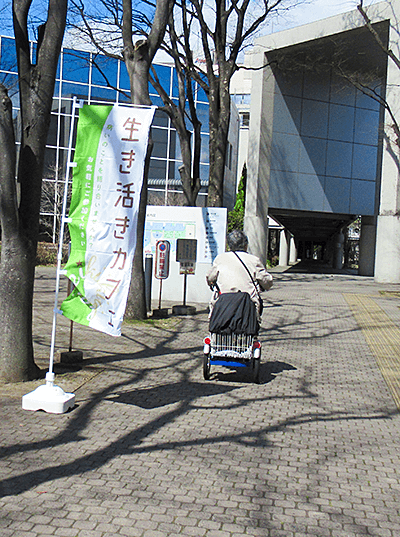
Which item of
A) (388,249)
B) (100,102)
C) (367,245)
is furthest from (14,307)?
(100,102)

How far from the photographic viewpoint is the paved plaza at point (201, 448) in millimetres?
3572

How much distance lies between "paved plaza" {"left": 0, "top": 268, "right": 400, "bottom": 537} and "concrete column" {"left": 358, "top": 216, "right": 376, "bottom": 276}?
907 inches

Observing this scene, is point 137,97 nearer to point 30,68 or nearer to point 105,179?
point 30,68

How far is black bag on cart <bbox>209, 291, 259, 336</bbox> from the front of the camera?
6.77m

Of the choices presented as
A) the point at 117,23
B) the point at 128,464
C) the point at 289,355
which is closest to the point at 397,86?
the point at 117,23

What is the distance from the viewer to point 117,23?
1655cm

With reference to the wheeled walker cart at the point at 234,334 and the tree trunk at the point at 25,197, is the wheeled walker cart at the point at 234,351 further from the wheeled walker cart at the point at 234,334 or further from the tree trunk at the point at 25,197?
the tree trunk at the point at 25,197

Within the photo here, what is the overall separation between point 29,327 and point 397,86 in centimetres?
2185

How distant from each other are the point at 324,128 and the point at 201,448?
89.9ft

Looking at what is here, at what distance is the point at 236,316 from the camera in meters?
6.79

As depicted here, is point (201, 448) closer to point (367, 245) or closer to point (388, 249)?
point (388, 249)

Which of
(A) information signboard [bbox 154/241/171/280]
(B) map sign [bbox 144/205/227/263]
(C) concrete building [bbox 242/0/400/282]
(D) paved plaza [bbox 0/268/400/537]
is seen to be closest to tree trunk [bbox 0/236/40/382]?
(D) paved plaza [bbox 0/268/400/537]

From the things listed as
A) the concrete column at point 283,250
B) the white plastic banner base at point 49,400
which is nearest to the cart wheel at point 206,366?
the white plastic banner base at point 49,400

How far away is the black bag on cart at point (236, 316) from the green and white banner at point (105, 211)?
1.59m
